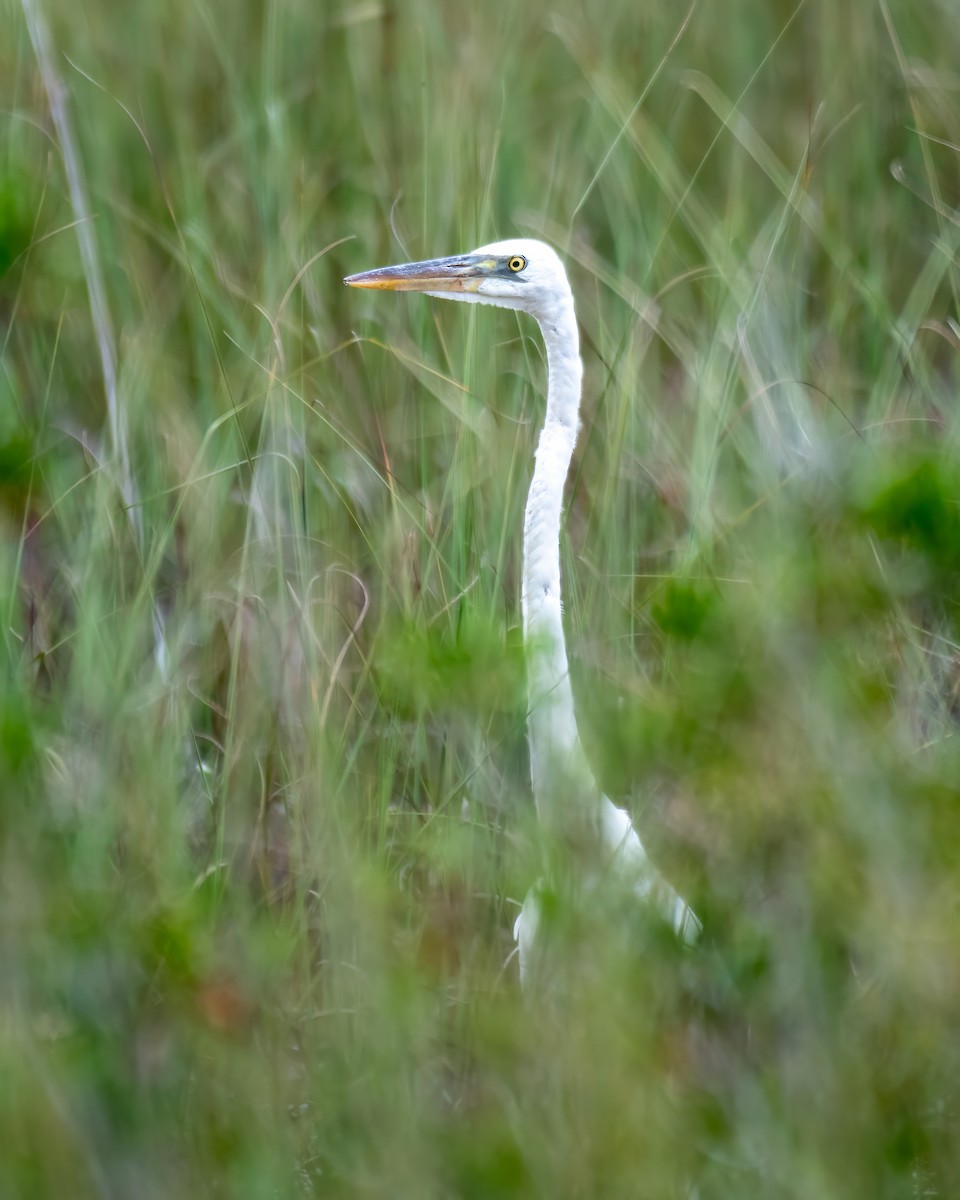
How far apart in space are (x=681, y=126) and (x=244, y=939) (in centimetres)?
199

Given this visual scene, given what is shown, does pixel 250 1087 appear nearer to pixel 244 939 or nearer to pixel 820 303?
pixel 244 939

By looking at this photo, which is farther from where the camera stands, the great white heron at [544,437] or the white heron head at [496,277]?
the white heron head at [496,277]

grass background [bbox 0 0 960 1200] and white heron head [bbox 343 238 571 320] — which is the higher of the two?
white heron head [bbox 343 238 571 320]

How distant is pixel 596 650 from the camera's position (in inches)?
63.6

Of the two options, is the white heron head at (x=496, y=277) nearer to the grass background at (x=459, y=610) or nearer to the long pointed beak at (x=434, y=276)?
the long pointed beak at (x=434, y=276)

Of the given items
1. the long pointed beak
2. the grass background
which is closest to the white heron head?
the long pointed beak

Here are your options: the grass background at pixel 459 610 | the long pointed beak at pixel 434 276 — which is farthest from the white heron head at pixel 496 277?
the grass background at pixel 459 610

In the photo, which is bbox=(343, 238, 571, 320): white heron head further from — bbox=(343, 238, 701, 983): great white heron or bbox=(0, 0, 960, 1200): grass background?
bbox=(0, 0, 960, 1200): grass background

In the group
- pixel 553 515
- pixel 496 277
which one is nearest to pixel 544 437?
pixel 553 515

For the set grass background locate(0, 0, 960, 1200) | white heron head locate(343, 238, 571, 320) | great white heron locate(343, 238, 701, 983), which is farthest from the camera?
white heron head locate(343, 238, 571, 320)

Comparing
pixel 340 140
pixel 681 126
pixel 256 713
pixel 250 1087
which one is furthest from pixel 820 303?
pixel 250 1087

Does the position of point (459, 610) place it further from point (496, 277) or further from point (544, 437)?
point (496, 277)

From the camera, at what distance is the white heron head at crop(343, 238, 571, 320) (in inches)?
69.9

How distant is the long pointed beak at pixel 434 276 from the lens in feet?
5.94
